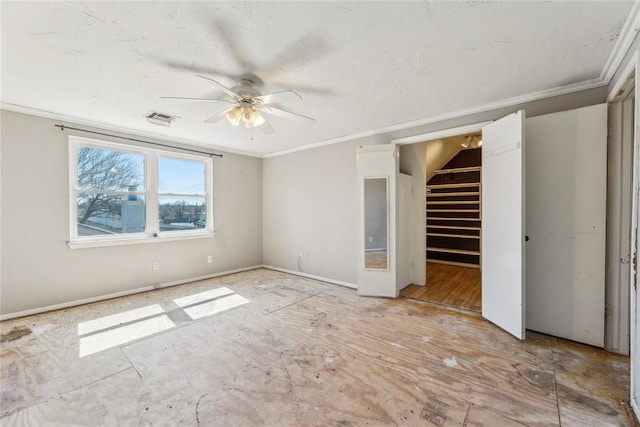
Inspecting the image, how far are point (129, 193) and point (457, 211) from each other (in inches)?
239

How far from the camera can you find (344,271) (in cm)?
417

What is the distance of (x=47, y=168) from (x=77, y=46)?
6.90ft

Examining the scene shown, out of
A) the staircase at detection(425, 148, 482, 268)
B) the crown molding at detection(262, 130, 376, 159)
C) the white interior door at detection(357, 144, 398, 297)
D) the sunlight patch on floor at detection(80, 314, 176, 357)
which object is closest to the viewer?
the sunlight patch on floor at detection(80, 314, 176, 357)

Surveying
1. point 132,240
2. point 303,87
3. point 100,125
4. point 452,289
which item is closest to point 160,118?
point 100,125

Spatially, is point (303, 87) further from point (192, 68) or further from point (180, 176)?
point (180, 176)

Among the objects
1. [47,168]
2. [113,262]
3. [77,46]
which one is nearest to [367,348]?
[77,46]

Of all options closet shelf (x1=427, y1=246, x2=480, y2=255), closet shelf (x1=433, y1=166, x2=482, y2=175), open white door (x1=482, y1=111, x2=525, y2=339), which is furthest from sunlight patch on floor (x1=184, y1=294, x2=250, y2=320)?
closet shelf (x1=433, y1=166, x2=482, y2=175)

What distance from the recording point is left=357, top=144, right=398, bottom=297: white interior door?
3551mm

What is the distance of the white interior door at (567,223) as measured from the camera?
88.8 inches

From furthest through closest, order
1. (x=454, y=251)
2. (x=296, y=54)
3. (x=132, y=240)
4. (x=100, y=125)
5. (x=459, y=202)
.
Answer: (x=459, y=202)
(x=454, y=251)
(x=132, y=240)
(x=100, y=125)
(x=296, y=54)

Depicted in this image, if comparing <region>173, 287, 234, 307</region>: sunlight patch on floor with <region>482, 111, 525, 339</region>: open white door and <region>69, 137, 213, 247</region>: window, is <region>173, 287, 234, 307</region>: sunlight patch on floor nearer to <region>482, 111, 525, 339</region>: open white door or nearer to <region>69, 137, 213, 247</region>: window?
<region>69, 137, 213, 247</region>: window

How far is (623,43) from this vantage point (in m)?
1.78

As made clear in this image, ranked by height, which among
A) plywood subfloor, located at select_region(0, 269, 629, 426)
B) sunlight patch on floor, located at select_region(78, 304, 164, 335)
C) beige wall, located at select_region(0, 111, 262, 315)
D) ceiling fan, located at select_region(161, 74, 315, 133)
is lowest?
plywood subfloor, located at select_region(0, 269, 629, 426)

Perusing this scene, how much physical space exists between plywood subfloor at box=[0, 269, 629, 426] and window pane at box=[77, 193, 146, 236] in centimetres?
108
